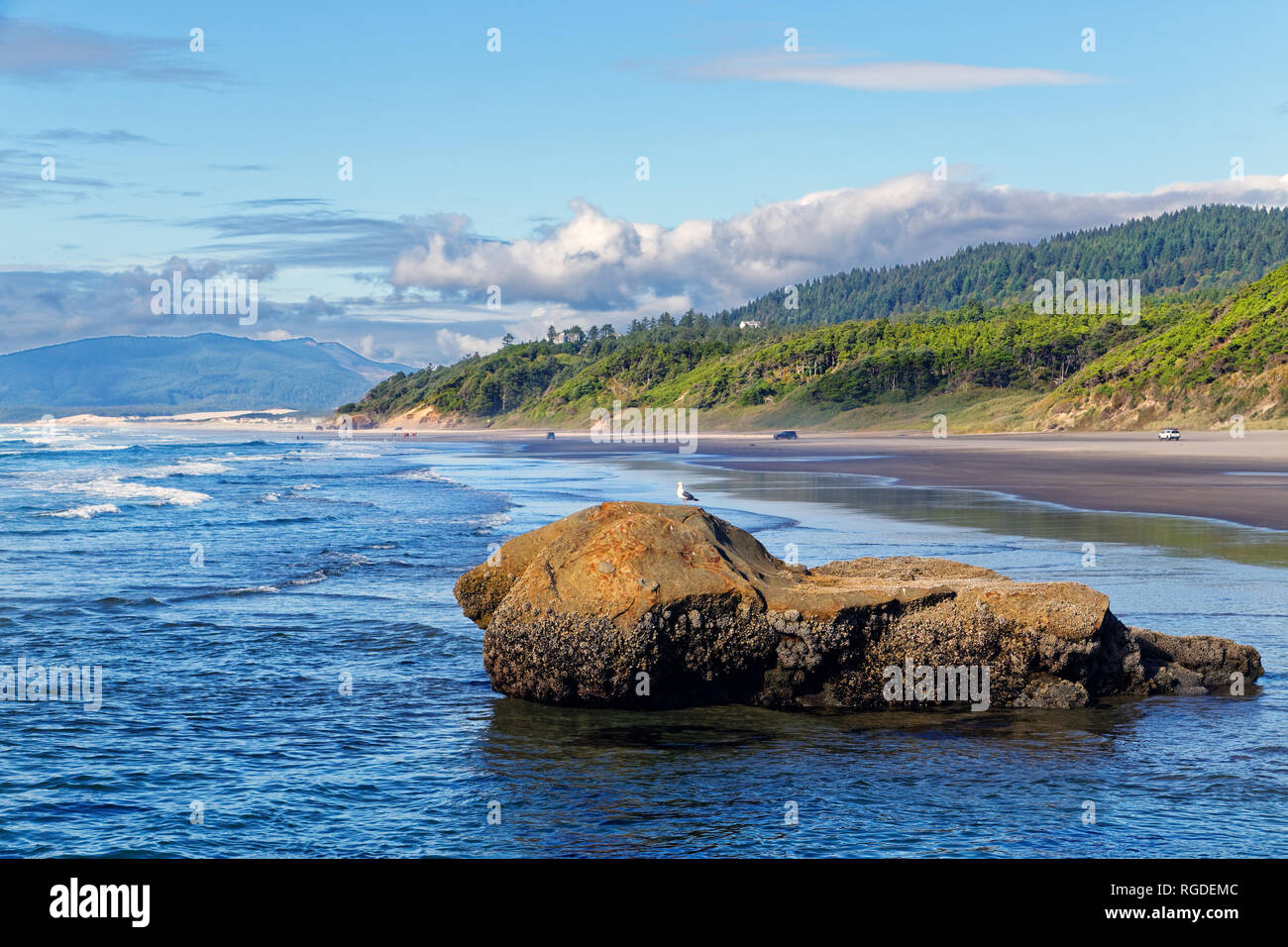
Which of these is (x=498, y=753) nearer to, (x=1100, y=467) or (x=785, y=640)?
(x=785, y=640)

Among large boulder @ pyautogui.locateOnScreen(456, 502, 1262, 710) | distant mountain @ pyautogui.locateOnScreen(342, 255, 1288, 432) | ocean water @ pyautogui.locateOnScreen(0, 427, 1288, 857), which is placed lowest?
ocean water @ pyautogui.locateOnScreen(0, 427, 1288, 857)

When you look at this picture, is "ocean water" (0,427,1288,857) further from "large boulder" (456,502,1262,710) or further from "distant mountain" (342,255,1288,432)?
"distant mountain" (342,255,1288,432)

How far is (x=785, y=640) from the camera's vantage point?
9.75 metres

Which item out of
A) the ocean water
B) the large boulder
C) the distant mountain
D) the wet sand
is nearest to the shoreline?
the wet sand

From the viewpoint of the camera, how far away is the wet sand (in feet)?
99.6

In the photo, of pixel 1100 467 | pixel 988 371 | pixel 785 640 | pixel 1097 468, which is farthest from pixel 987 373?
pixel 785 640

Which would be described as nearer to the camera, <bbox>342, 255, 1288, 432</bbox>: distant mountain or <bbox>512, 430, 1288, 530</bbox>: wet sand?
<bbox>512, 430, 1288, 530</bbox>: wet sand

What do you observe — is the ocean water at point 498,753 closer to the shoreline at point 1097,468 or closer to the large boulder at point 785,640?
the large boulder at point 785,640

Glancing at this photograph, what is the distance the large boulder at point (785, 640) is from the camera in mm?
9703

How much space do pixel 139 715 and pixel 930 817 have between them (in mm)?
7082

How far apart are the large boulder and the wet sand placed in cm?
1666

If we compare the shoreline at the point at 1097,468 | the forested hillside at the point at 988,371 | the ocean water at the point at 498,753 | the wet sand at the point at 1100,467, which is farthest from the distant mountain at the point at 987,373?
the ocean water at the point at 498,753

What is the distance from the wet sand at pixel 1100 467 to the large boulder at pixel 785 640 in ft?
54.6

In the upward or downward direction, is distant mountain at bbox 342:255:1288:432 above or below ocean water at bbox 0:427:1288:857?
above
